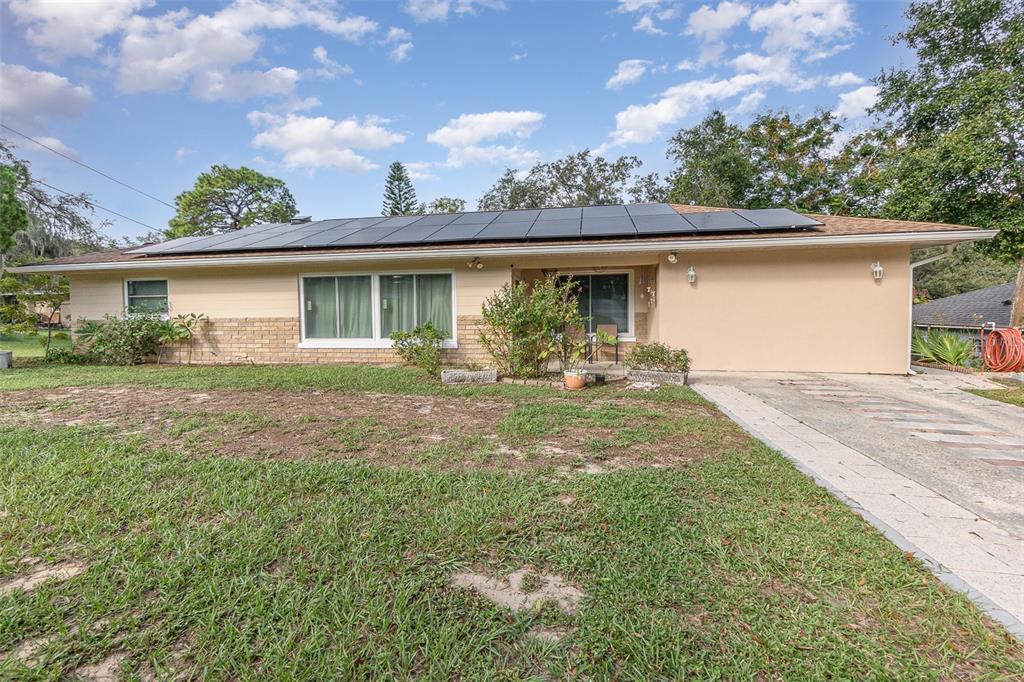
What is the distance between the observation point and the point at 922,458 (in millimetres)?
3361

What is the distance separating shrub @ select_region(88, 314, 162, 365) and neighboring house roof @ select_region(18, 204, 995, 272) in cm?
117

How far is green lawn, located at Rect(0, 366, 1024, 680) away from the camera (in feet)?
4.78

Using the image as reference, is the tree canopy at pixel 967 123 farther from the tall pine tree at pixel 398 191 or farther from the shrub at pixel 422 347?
the tall pine tree at pixel 398 191

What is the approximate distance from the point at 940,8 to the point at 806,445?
15158 mm

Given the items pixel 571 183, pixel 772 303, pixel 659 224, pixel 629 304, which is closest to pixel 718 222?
pixel 659 224

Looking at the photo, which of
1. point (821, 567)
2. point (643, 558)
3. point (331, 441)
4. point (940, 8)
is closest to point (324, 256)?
point (331, 441)

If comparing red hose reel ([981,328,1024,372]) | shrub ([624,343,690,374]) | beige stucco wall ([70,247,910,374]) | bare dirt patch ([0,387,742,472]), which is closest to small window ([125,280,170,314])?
bare dirt patch ([0,387,742,472])

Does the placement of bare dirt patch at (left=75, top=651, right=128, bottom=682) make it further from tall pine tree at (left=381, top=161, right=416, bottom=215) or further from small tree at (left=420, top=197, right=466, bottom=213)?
small tree at (left=420, top=197, right=466, bottom=213)

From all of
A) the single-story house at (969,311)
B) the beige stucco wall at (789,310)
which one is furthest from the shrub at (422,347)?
the single-story house at (969,311)

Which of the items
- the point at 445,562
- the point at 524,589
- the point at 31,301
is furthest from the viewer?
the point at 31,301

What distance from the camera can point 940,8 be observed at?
11.1 metres

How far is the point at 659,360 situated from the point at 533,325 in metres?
2.13

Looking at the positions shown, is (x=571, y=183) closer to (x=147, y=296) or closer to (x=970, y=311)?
(x=970, y=311)

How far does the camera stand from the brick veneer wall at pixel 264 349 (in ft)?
28.3
